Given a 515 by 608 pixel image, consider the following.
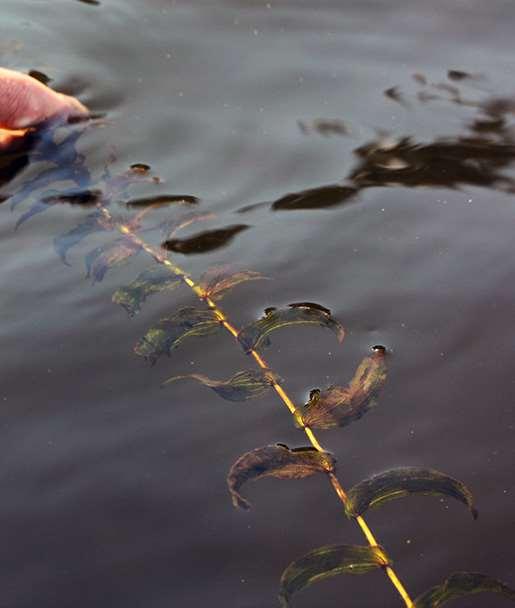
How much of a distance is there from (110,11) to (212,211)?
1.00 metres

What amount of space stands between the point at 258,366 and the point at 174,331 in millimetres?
165

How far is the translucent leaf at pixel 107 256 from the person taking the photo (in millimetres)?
1795

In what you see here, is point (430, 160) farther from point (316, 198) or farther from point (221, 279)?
point (221, 279)

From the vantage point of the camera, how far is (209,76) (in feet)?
7.92

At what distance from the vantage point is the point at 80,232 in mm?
1900

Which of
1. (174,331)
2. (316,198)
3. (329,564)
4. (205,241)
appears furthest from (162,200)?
(329,564)

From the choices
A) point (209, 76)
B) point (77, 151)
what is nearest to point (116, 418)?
point (77, 151)

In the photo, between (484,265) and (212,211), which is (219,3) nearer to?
(212,211)

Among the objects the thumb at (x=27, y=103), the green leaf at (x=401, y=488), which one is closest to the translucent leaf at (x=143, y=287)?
the green leaf at (x=401, y=488)

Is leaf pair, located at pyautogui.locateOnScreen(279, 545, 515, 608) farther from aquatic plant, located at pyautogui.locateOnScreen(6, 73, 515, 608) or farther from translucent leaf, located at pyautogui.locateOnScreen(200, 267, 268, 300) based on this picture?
translucent leaf, located at pyautogui.locateOnScreen(200, 267, 268, 300)

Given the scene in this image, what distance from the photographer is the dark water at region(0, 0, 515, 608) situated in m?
1.31

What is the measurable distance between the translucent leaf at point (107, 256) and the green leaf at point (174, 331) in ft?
0.65

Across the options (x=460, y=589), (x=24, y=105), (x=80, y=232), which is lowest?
(x=460, y=589)

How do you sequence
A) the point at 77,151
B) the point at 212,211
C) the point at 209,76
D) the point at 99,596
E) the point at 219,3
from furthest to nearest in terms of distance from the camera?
1. the point at 219,3
2. the point at 209,76
3. the point at 77,151
4. the point at 212,211
5. the point at 99,596
